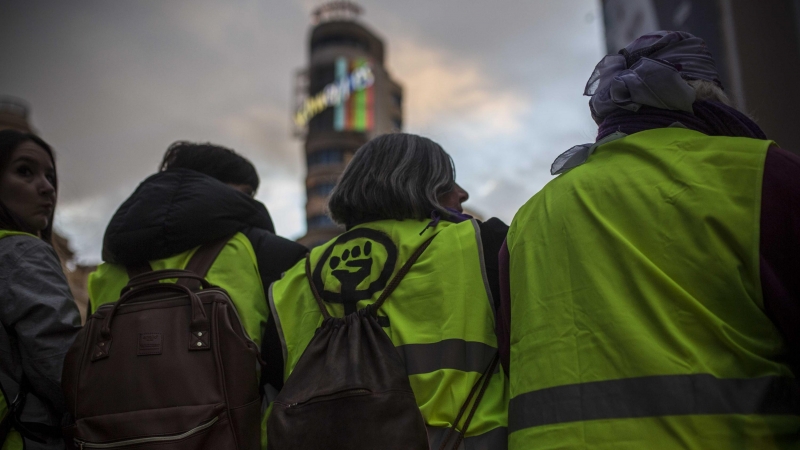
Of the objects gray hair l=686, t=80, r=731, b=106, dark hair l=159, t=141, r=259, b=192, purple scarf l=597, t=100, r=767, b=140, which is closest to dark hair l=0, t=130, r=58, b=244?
dark hair l=159, t=141, r=259, b=192

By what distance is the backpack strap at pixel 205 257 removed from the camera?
2.51m

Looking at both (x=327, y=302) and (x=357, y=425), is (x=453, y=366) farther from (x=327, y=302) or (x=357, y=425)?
(x=327, y=302)

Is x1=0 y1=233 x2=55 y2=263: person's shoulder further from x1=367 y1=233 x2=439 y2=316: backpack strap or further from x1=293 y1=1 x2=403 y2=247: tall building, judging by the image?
x1=293 y1=1 x2=403 y2=247: tall building

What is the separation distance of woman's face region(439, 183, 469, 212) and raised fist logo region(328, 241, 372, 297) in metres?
0.39

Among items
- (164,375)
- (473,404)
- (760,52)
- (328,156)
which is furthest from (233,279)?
(328,156)

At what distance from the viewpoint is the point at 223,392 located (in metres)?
2.10

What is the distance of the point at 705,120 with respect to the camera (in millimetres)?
1722

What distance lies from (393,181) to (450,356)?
2.45ft

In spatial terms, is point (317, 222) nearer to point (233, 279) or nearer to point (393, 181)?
point (233, 279)

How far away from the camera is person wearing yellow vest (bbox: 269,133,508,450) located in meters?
1.91

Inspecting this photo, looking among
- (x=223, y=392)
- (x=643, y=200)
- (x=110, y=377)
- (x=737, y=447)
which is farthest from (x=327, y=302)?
(x=737, y=447)

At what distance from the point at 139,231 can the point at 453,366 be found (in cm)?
141

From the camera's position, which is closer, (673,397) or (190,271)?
(673,397)

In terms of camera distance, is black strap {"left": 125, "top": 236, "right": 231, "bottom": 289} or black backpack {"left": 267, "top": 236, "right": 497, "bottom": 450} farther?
black strap {"left": 125, "top": 236, "right": 231, "bottom": 289}
